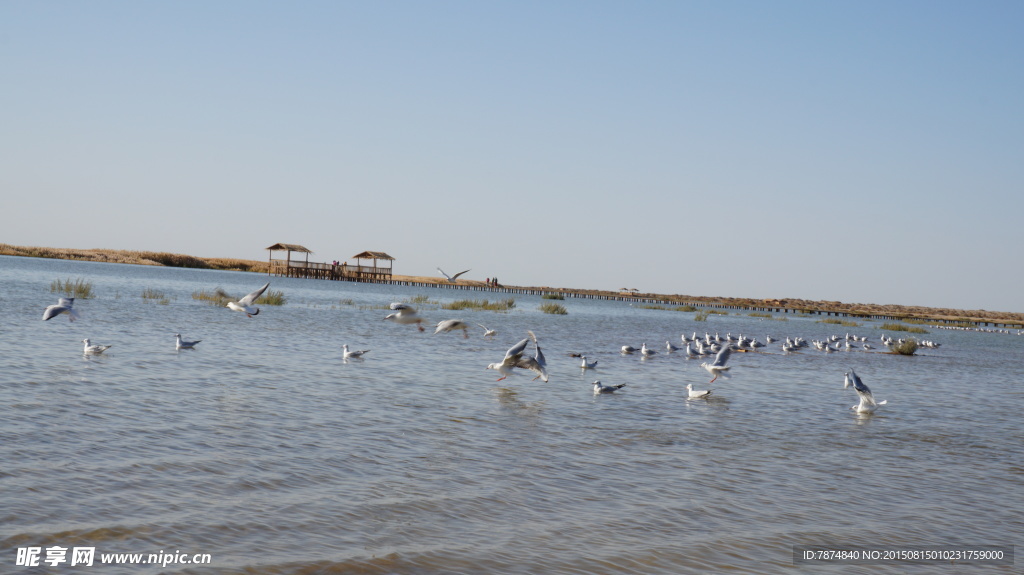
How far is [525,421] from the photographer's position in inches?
458

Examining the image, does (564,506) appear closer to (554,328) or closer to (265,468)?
(265,468)

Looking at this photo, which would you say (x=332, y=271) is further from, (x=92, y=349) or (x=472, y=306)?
(x=92, y=349)

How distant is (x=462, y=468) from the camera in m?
8.63

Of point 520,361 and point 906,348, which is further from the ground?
point 520,361

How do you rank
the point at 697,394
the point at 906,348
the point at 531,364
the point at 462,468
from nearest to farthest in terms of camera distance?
the point at 462,468, the point at 531,364, the point at 697,394, the point at 906,348

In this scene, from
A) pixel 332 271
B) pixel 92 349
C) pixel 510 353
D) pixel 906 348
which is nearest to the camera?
pixel 510 353

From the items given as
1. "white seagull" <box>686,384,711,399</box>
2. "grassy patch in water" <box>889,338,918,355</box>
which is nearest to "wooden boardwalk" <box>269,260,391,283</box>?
"grassy patch in water" <box>889,338,918,355</box>

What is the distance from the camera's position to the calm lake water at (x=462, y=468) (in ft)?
20.4

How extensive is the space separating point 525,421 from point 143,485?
5721 millimetres

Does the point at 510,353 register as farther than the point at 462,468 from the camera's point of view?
Yes

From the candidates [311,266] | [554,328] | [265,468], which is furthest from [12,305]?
[311,266]

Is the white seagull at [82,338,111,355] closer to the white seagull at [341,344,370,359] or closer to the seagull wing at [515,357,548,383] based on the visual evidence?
the white seagull at [341,344,370,359]

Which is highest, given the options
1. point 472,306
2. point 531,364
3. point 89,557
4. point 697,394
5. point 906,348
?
point 472,306

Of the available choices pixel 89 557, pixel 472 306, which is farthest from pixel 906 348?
pixel 89 557
